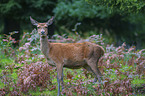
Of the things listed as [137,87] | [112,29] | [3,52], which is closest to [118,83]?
[137,87]

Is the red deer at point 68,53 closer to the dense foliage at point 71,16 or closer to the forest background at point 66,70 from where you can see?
the forest background at point 66,70

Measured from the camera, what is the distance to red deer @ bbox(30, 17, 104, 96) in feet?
24.3

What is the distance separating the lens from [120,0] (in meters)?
6.86

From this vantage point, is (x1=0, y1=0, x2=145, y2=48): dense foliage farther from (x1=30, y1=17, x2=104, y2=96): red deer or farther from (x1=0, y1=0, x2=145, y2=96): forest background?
(x1=30, y1=17, x2=104, y2=96): red deer

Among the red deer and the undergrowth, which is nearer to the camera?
the undergrowth

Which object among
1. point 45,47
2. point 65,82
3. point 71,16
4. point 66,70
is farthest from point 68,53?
point 71,16

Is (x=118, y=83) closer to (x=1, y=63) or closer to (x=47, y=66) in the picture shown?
(x=47, y=66)

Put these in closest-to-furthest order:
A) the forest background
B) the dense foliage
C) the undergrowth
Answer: the undergrowth → the forest background → the dense foliage

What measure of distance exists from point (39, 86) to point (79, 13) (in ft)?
38.8

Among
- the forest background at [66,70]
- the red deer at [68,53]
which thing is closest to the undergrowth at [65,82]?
the forest background at [66,70]

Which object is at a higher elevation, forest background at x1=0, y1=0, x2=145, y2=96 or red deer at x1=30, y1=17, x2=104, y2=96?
red deer at x1=30, y1=17, x2=104, y2=96

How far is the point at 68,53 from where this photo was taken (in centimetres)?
764

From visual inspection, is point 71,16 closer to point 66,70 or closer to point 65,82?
point 66,70

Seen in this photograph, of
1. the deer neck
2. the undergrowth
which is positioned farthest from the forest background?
the deer neck
